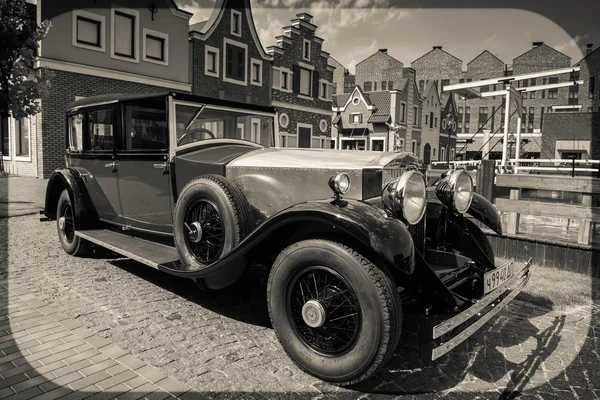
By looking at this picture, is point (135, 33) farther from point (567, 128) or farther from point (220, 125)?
point (567, 128)

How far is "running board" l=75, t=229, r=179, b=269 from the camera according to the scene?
3.63m

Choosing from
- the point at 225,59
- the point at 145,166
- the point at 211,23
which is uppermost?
the point at 211,23

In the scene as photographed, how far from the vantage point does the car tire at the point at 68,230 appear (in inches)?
203

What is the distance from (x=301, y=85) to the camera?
24422 mm

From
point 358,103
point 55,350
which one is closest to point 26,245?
point 55,350

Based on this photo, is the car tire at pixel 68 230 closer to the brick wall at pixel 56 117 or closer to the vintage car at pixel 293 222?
the vintage car at pixel 293 222

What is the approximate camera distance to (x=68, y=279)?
4352 mm

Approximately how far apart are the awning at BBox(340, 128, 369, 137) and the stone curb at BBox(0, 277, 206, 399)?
105 ft

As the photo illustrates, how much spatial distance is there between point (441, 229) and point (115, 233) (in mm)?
3498

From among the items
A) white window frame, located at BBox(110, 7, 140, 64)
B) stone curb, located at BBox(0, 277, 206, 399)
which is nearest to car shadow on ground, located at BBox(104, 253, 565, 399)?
stone curb, located at BBox(0, 277, 206, 399)

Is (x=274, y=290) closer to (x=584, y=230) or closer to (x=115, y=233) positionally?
(x=115, y=233)

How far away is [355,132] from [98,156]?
3097 centimetres

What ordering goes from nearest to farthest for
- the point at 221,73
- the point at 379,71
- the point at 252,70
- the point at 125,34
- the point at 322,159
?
the point at 322,159 < the point at 125,34 < the point at 221,73 < the point at 252,70 < the point at 379,71

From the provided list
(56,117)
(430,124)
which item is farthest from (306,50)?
(430,124)
